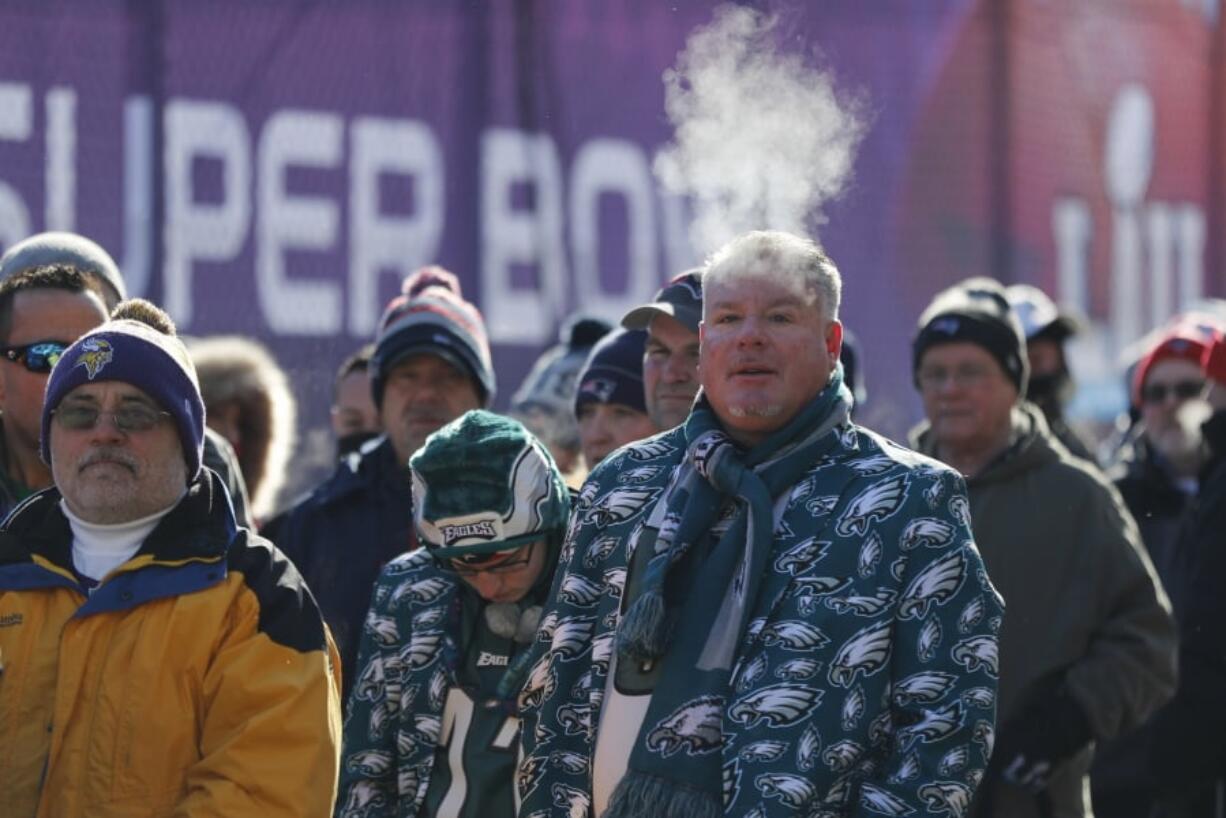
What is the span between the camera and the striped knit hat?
5289 mm

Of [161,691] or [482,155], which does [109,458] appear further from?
[482,155]

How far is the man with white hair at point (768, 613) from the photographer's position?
334cm

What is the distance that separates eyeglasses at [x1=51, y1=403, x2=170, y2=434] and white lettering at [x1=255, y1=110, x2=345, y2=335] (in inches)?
123

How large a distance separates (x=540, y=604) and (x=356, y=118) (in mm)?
3217

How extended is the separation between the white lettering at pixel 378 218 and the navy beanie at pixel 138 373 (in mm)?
3172

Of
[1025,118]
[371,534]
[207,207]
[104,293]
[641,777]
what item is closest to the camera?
[641,777]

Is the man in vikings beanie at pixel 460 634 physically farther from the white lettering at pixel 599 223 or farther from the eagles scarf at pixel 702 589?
the white lettering at pixel 599 223

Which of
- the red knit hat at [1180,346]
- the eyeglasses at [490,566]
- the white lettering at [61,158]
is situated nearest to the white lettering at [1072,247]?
the red knit hat at [1180,346]

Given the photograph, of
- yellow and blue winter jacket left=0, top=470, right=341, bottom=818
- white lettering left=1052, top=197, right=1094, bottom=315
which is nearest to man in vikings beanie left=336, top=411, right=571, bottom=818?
yellow and blue winter jacket left=0, top=470, right=341, bottom=818

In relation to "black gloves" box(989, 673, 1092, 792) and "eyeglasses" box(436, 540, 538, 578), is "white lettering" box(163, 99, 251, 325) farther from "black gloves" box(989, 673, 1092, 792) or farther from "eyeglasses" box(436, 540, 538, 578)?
"black gloves" box(989, 673, 1092, 792)

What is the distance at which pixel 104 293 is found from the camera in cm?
463

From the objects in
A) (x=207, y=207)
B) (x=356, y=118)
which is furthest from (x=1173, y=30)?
(x=207, y=207)

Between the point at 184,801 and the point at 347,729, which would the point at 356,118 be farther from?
the point at 184,801

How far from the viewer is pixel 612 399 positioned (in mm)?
5211
